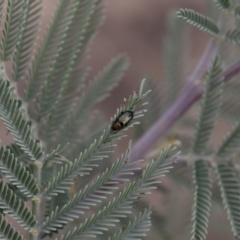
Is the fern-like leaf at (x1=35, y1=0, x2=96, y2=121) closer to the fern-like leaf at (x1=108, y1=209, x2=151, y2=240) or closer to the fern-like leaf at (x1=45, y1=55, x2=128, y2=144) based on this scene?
the fern-like leaf at (x1=45, y1=55, x2=128, y2=144)

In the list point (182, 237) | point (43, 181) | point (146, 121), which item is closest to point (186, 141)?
point (146, 121)

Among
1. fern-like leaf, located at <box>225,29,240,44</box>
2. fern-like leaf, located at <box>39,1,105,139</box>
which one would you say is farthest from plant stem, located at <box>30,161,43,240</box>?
fern-like leaf, located at <box>225,29,240,44</box>

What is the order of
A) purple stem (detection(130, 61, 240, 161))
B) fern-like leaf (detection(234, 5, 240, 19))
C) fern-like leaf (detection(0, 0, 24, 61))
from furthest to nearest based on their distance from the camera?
purple stem (detection(130, 61, 240, 161)) → fern-like leaf (detection(234, 5, 240, 19)) → fern-like leaf (detection(0, 0, 24, 61))

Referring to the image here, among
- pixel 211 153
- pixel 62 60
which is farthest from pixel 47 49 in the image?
pixel 211 153

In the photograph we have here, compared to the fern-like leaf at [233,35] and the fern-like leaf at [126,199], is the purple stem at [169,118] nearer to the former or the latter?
the fern-like leaf at [233,35]

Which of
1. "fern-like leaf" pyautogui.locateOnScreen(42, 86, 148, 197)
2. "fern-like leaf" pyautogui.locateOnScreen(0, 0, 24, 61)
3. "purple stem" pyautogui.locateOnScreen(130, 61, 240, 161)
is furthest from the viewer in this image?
"purple stem" pyautogui.locateOnScreen(130, 61, 240, 161)

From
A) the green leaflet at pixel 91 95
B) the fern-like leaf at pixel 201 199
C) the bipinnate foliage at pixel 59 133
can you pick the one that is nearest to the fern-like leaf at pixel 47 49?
the bipinnate foliage at pixel 59 133
